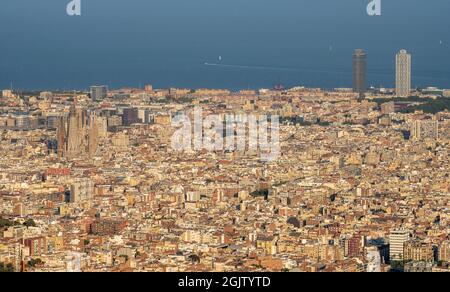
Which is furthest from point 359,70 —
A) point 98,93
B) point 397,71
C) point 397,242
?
point 397,242

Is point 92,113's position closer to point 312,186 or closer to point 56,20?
point 56,20

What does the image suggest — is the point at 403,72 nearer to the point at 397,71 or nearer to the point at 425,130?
the point at 397,71

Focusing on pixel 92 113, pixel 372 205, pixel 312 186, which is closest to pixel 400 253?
pixel 372 205

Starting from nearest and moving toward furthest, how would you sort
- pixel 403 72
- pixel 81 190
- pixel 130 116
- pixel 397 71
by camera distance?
pixel 81 190, pixel 130 116, pixel 403 72, pixel 397 71

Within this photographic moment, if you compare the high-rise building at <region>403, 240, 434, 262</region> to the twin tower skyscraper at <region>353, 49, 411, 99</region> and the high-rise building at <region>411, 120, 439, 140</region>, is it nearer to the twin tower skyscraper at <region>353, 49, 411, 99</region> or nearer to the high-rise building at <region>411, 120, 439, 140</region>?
the high-rise building at <region>411, 120, 439, 140</region>

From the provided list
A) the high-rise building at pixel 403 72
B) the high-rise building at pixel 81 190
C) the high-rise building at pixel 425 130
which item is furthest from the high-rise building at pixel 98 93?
the high-rise building at pixel 81 190

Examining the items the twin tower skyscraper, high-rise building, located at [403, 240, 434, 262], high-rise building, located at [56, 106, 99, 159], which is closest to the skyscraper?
the twin tower skyscraper

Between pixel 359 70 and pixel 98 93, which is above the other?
pixel 359 70
